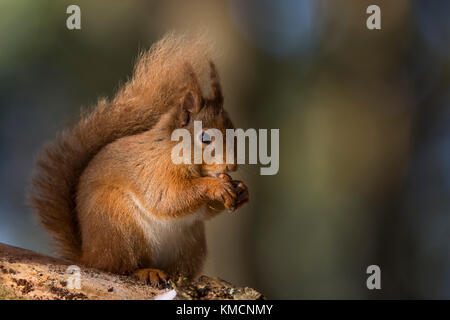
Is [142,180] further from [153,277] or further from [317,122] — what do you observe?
[317,122]

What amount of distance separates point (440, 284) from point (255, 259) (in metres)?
1.18

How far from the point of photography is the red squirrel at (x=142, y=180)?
1.53m

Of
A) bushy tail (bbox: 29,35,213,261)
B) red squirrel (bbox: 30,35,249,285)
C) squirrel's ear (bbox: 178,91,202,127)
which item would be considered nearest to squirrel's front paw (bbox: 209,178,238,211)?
red squirrel (bbox: 30,35,249,285)

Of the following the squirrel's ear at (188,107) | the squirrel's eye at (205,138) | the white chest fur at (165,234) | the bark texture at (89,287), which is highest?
the squirrel's ear at (188,107)

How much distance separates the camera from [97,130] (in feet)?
5.64

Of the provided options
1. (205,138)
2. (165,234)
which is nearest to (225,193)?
(205,138)

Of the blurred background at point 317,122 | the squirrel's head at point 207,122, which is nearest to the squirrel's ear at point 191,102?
the squirrel's head at point 207,122

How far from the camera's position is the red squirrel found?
153 centimetres

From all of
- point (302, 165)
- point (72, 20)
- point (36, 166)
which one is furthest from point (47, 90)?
point (302, 165)

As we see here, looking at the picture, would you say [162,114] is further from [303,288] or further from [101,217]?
[303,288]

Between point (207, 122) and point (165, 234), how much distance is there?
0.42 meters

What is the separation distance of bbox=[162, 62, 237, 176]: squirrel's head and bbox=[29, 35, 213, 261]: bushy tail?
0.08 meters

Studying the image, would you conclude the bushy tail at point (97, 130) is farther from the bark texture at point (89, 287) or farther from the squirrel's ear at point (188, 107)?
the bark texture at point (89, 287)
